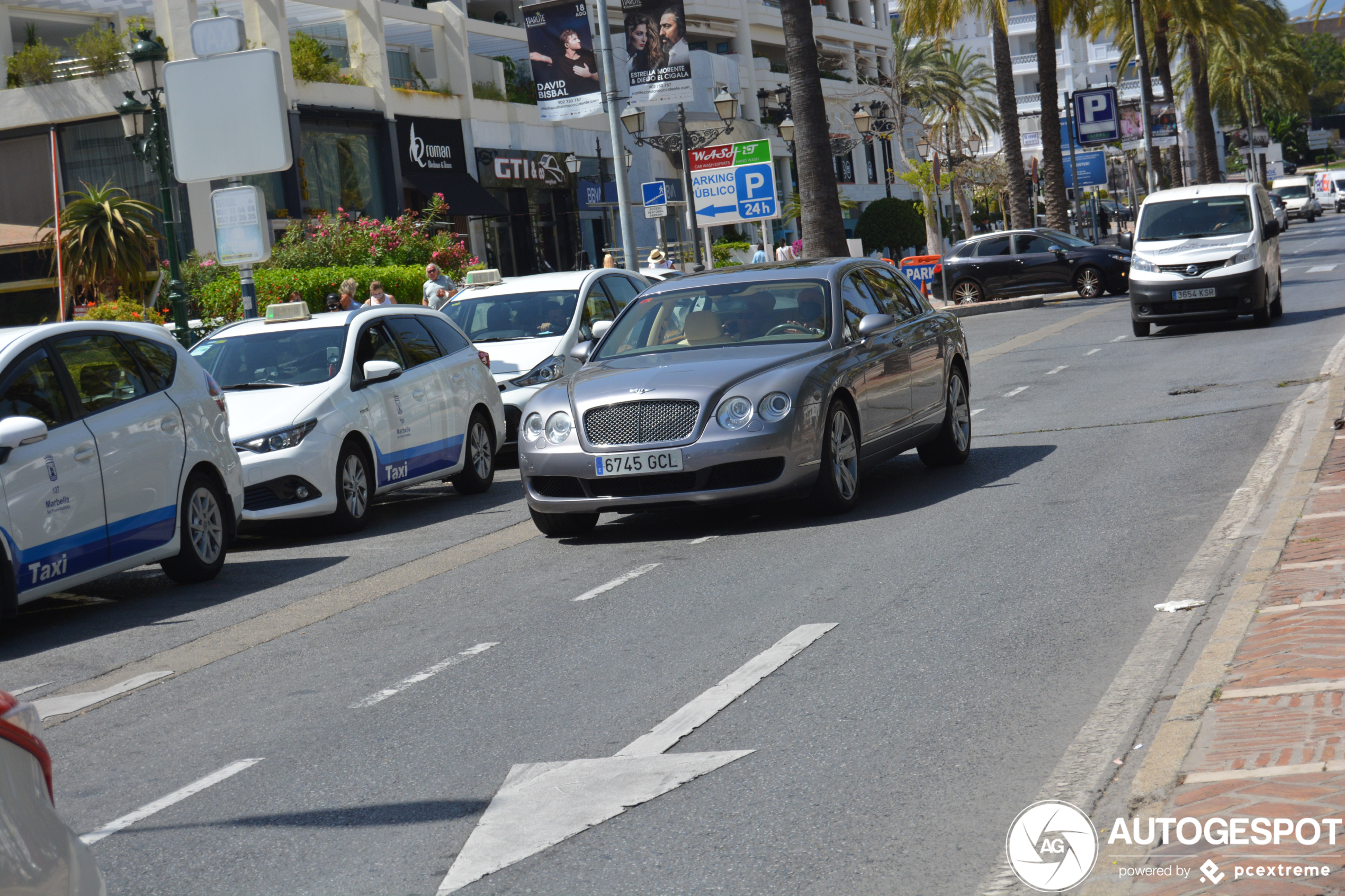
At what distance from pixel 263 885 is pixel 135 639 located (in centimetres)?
470

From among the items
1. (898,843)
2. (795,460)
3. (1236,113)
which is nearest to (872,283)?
(795,460)

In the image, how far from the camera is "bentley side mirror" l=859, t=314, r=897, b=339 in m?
11.1

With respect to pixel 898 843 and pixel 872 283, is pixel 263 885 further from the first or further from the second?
pixel 872 283

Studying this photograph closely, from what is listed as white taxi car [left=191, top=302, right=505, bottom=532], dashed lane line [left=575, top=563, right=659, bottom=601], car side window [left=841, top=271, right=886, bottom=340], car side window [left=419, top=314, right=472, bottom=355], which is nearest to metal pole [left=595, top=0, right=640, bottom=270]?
car side window [left=419, top=314, right=472, bottom=355]

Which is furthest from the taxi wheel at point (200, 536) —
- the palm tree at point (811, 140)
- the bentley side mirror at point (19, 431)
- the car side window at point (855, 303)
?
the palm tree at point (811, 140)

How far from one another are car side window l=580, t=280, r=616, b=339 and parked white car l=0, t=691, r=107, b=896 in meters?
13.9

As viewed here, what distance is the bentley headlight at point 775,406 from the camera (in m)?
10.0

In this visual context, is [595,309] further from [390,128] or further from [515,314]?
[390,128]

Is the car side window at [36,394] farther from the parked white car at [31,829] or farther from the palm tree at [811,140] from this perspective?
the palm tree at [811,140]

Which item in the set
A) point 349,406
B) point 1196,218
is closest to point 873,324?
point 349,406

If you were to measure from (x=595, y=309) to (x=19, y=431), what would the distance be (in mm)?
9122

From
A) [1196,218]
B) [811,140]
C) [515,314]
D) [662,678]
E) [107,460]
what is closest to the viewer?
[662,678]

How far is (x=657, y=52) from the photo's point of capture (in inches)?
1110

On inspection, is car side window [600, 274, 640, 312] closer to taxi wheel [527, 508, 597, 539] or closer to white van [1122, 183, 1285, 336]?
taxi wheel [527, 508, 597, 539]
